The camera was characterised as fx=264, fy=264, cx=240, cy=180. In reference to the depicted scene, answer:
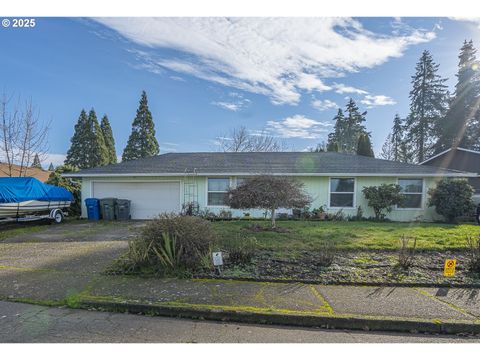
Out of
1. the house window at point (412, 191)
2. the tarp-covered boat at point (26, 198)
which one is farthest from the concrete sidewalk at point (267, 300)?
the house window at point (412, 191)

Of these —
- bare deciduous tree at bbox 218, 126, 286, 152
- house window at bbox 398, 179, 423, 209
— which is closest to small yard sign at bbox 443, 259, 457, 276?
house window at bbox 398, 179, 423, 209

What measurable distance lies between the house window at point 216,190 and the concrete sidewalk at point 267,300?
8.19 m

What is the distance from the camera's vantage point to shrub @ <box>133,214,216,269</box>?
16.4 feet

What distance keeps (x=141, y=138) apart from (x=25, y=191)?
2350 cm

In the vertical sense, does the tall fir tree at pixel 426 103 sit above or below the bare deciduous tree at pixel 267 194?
above

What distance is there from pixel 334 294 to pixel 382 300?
656 mm

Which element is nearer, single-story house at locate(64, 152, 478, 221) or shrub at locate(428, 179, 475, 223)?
shrub at locate(428, 179, 475, 223)

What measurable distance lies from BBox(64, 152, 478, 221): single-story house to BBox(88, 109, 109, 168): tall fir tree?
22.7m

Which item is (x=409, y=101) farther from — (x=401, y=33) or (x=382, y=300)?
(x=382, y=300)

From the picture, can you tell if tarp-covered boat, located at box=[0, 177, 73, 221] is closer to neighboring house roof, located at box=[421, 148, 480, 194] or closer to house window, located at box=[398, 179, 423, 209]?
house window, located at box=[398, 179, 423, 209]

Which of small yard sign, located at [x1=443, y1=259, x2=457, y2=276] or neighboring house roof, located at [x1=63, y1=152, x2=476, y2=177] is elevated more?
neighboring house roof, located at [x1=63, y1=152, x2=476, y2=177]

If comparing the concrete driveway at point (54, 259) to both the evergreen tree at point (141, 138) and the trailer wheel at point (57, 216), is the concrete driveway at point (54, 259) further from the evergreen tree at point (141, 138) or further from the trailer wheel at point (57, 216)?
the evergreen tree at point (141, 138)

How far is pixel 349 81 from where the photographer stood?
10203mm

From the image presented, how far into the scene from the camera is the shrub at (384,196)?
11617 millimetres
